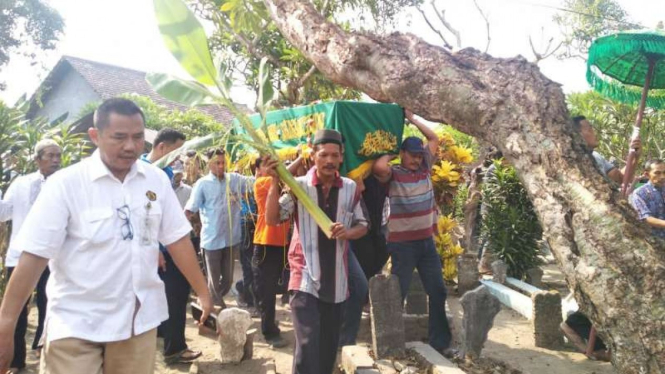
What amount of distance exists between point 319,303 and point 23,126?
5350 mm

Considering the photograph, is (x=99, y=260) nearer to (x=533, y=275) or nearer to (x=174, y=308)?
(x=174, y=308)

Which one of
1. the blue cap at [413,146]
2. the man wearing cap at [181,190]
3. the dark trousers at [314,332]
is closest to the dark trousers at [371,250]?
the blue cap at [413,146]

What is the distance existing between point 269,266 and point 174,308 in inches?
36.3

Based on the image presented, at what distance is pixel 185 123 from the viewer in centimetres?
1703

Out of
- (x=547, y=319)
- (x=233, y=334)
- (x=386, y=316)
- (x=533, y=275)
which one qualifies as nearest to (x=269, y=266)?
(x=233, y=334)

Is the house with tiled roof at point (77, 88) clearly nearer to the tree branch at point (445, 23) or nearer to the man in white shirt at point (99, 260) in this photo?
the tree branch at point (445, 23)

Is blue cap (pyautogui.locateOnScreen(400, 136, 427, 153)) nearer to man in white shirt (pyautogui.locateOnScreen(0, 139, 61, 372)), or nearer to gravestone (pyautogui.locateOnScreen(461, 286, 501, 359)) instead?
gravestone (pyautogui.locateOnScreen(461, 286, 501, 359))

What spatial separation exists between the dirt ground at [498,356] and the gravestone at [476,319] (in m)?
0.47

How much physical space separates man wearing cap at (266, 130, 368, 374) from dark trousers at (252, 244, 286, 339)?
5.30 feet

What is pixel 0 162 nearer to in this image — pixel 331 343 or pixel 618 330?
pixel 331 343

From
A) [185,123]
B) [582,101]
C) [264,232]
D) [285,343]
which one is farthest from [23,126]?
[582,101]

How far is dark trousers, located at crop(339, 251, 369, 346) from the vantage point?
3904mm

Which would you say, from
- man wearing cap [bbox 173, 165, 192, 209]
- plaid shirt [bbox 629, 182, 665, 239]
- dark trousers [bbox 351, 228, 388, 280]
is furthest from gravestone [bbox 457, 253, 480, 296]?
man wearing cap [bbox 173, 165, 192, 209]

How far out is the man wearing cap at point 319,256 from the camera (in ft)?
10.1
